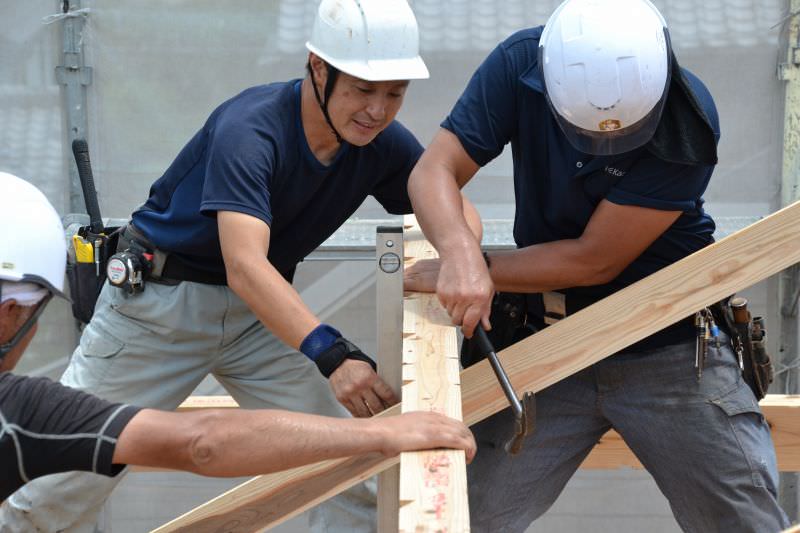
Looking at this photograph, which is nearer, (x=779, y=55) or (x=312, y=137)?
(x=312, y=137)

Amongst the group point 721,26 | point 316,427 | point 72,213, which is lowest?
point 316,427

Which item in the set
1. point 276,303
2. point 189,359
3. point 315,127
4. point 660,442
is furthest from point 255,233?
point 660,442

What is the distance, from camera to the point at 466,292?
258 centimetres

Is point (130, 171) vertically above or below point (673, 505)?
above

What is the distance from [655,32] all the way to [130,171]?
9.02 ft

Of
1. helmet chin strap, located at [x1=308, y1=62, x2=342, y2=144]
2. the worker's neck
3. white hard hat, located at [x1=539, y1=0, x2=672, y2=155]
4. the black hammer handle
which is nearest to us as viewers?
white hard hat, located at [x1=539, y1=0, x2=672, y2=155]

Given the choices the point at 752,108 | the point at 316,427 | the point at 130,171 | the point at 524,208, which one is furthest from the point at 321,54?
the point at 752,108

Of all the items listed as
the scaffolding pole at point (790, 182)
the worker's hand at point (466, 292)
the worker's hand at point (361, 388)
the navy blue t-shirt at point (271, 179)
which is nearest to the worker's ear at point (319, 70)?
the navy blue t-shirt at point (271, 179)

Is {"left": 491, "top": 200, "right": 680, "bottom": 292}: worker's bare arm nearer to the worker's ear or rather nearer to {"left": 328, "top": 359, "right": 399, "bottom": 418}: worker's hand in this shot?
{"left": 328, "top": 359, "right": 399, "bottom": 418}: worker's hand

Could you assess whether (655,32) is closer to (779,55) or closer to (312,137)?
(312,137)

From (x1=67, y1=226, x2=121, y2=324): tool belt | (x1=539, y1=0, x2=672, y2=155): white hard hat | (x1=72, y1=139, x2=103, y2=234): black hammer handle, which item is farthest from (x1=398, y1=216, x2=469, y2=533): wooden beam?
(x1=72, y1=139, x2=103, y2=234): black hammer handle

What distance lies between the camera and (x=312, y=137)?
3.09m

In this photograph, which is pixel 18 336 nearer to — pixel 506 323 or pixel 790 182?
pixel 506 323

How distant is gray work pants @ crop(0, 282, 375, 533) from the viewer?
327 centimetres
